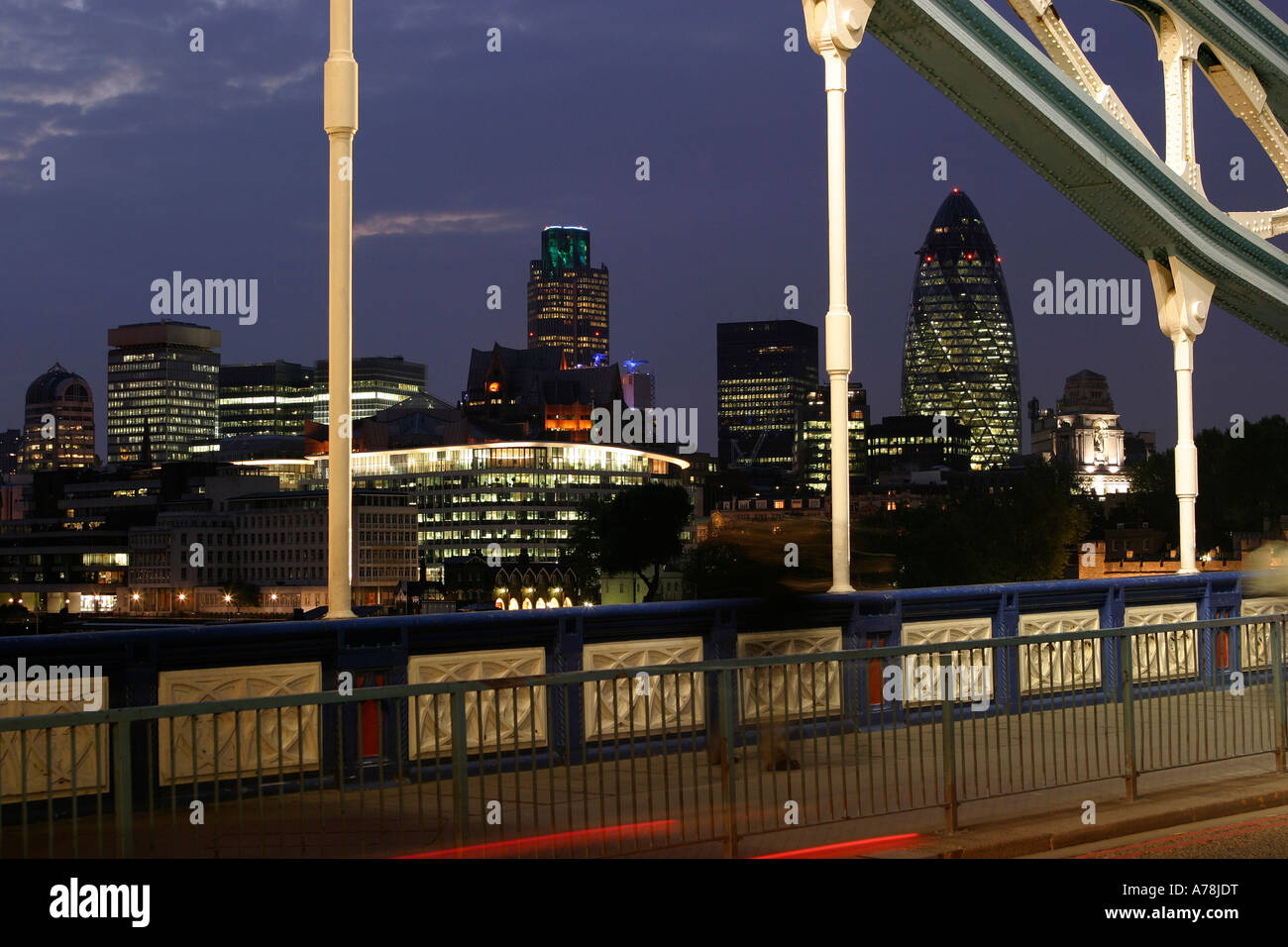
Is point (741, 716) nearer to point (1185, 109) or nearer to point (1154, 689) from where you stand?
point (1154, 689)

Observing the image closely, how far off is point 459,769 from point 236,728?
3.17 ft

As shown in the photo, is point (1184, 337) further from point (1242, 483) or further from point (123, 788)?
point (1242, 483)

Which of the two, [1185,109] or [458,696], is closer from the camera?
[458,696]

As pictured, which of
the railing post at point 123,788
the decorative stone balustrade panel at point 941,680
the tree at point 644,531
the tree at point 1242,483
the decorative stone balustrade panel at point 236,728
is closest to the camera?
the railing post at point 123,788

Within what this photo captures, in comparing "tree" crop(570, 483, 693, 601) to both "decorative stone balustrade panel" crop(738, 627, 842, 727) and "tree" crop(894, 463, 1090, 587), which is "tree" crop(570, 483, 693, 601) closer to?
"tree" crop(894, 463, 1090, 587)

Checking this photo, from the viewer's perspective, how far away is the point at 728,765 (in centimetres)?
701

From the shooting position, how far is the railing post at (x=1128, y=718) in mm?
8625

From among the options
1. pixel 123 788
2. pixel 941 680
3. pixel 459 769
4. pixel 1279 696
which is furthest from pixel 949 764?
pixel 123 788

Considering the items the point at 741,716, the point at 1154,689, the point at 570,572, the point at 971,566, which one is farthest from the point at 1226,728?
the point at 570,572

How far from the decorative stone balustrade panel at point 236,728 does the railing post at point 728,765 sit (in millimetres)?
1909

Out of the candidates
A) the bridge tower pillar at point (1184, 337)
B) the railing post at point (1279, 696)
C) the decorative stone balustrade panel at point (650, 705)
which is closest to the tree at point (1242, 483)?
the bridge tower pillar at point (1184, 337)

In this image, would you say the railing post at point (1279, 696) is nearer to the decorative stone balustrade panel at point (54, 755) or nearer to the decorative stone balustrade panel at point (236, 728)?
the decorative stone balustrade panel at point (236, 728)

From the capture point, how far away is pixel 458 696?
20.6ft
